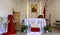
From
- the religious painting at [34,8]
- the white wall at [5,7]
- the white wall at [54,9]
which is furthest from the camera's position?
the religious painting at [34,8]

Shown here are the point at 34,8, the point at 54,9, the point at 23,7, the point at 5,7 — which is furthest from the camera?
→ the point at 34,8

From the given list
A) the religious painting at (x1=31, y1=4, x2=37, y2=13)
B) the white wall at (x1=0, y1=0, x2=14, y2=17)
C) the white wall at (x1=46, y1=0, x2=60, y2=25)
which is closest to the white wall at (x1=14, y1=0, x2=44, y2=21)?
the religious painting at (x1=31, y1=4, x2=37, y2=13)

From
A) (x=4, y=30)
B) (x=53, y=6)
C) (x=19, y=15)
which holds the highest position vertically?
(x=53, y=6)

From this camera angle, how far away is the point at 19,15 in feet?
41.7

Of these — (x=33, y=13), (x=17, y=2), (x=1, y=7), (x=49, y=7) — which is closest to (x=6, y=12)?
(x=1, y=7)

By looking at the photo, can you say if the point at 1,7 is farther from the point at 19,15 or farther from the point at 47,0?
the point at 47,0

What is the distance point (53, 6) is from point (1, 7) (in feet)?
17.5

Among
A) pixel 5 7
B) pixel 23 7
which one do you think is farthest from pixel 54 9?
pixel 5 7

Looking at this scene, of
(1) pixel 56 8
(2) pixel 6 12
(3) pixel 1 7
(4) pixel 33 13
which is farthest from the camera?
(4) pixel 33 13

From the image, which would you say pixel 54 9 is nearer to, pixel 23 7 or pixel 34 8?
pixel 34 8

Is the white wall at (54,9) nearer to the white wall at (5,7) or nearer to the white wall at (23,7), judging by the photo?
the white wall at (23,7)

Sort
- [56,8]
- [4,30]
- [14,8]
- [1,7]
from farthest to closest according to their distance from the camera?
1. [56,8]
2. [14,8]
3. [1,7]
4. [4,30]

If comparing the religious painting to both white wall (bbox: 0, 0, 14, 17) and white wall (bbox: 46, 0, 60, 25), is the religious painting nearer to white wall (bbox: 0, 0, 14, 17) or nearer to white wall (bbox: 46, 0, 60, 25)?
white wall (bbox: 46, 0, 60, 25)

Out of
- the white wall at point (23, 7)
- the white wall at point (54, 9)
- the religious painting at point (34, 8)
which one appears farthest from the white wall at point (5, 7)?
the white wall at point (54, 9)
